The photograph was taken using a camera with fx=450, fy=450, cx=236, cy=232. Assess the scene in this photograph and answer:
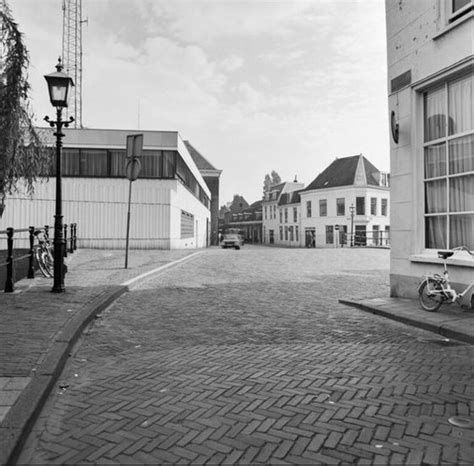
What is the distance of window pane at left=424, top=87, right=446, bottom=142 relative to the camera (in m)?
7.80

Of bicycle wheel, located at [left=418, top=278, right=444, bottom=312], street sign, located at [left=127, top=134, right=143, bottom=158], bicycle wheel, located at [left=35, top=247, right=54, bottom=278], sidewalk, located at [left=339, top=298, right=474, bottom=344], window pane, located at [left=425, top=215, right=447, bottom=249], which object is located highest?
street sign, located at [left=127, top=134, right=143, bottom=158]

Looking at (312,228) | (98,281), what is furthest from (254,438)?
(312,228)

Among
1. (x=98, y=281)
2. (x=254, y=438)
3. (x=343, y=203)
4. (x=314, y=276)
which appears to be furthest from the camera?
(x=343, y=203)

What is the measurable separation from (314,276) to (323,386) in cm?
909

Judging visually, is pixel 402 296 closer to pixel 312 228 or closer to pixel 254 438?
pixel 254 438

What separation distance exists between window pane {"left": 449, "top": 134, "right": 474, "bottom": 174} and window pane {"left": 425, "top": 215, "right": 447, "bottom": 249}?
0.89 m

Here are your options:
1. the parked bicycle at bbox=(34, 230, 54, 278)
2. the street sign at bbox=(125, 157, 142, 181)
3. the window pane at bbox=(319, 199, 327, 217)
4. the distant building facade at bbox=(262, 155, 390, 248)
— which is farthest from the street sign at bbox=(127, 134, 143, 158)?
the window pane at bbox=(319, 199, 327, 217)

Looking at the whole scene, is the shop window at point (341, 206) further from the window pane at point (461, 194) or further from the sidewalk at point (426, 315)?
the window pane at point (461, 194)

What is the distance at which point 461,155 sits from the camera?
24.4 feet

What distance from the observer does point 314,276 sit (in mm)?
12938

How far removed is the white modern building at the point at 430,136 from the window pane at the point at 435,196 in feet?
0.06

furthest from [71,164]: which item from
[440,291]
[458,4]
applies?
[440,291]

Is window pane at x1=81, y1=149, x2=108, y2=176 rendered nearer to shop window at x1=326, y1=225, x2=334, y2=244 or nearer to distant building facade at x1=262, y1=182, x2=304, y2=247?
shop window at x1=326, y1=225, x2=334, y2=244

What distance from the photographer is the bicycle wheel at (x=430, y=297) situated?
7016 mm
